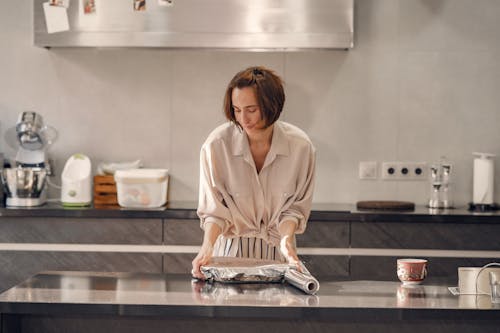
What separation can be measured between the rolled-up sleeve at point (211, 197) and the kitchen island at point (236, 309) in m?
0.51

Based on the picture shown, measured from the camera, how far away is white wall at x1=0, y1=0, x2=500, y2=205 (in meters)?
4.41

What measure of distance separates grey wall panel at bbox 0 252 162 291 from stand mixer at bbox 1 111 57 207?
29 cm

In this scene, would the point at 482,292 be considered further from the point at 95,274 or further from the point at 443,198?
the point at 443,198

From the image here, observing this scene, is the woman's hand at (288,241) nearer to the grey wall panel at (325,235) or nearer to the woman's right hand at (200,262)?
the woman's right hand at (200,262)

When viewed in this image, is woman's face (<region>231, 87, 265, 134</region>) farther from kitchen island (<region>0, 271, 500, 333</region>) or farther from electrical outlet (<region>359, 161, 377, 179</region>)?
electrical outlet (<region>359, 161, 377, 179</region>)

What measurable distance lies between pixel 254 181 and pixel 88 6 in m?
1.69

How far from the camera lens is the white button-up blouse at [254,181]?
2.93m

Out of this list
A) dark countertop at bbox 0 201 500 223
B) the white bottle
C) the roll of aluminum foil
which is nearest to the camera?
the roll of aluminum foil

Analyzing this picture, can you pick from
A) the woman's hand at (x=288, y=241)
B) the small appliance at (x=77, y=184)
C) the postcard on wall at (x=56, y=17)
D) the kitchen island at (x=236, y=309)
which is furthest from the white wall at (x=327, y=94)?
the kitchen island at (x=236, y=309)

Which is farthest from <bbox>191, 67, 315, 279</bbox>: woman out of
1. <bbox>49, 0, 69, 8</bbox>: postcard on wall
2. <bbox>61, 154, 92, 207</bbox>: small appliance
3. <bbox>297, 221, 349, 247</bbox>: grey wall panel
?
<bbox>49, 0, 69, 8</bbox>: postcard on wall

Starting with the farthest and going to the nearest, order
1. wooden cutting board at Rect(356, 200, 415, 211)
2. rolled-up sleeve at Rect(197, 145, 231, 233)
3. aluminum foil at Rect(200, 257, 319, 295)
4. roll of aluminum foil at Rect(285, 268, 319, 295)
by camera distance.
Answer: wooden cutting board at Rect(356, 200, 415, 211)
rolled-up sleeve at Rect(197, 145, 231, 233)
aluminum foil at Rect(200, 257, 319, 295)
roll of aluminum foil at Rect(285, 268, 319, 295)

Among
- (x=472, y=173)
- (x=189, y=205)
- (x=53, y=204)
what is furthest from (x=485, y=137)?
(x=53, y=204)

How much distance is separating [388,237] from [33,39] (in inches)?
83.3

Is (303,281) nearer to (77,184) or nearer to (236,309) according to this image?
(236,309)
